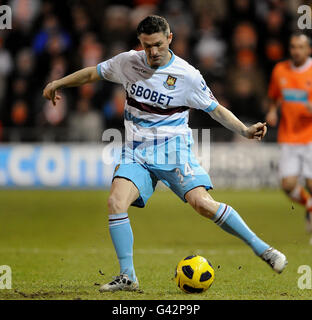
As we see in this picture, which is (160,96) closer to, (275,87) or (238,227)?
(238,227)

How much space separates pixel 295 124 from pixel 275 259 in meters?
4.73

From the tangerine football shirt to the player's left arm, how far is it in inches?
163

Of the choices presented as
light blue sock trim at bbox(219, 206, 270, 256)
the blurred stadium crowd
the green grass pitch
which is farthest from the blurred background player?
the blurred stadium crowd

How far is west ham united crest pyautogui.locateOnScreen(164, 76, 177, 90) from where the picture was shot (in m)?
6.36

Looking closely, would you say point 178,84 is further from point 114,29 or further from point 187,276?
point 114,29

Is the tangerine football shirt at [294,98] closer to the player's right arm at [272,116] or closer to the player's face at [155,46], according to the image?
the player's right arm at [272,116]

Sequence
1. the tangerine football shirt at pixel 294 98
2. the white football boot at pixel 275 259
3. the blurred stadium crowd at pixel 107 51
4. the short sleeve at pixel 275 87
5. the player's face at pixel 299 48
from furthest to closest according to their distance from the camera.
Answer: the blurred stadium crowd at pixel 107 51
the short sleeve at pixel 275 87
the tangerine football shirt at pixel 294 98
the player's face at pixel 299 48
the white football boot at pixel 275 259

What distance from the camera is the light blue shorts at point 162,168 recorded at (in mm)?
6348

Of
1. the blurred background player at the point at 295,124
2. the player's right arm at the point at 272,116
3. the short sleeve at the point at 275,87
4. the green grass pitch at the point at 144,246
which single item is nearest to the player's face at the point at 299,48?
the blurred background player at the point at 295,124

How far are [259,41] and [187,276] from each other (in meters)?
13.1

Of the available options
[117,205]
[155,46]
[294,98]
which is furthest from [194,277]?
[294,98]

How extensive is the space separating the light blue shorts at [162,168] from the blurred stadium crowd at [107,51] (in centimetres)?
1002

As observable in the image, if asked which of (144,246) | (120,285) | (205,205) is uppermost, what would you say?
(205,205)

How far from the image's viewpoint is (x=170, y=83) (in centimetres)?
636
